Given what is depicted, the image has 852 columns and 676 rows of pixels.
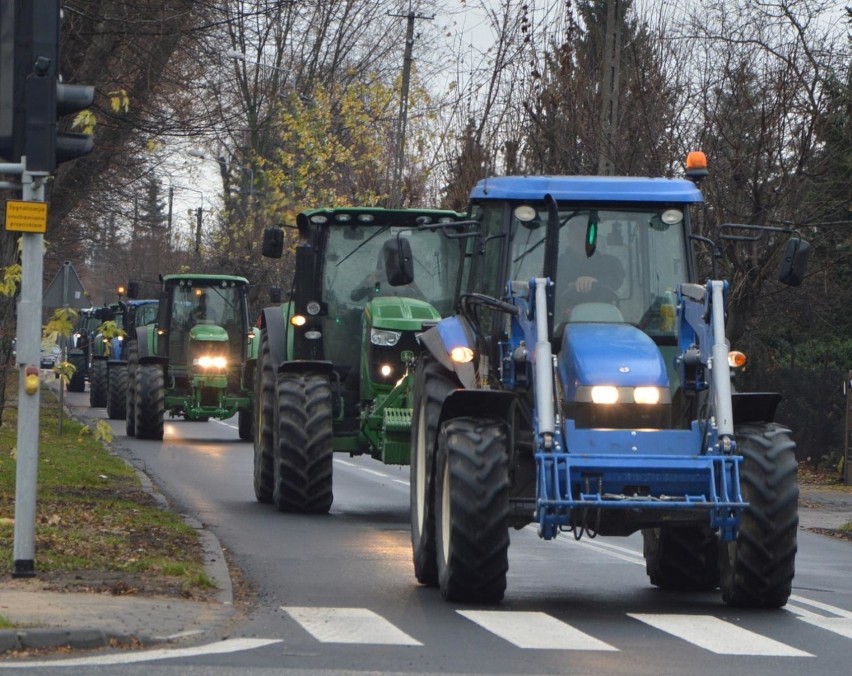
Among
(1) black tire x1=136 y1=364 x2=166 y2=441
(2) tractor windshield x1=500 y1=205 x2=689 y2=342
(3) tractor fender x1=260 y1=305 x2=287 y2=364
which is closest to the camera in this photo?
(2) tractor windshield x1=500 y1=205 x2=689 y2=342

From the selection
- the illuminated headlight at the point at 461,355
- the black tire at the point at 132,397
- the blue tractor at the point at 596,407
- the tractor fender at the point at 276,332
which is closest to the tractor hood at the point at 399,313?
the tractor fender at the point at 276,332

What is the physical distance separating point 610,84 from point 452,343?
45.3ft

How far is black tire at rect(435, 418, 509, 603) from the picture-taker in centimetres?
1138

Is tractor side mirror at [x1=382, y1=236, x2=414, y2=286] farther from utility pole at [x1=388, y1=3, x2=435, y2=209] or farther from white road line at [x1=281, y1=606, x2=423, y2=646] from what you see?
utility pole at [x1=388, y1=3, x2=435, y2=209]

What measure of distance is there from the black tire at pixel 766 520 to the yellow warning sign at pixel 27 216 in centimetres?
461

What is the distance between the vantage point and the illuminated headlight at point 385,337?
62.9 feet

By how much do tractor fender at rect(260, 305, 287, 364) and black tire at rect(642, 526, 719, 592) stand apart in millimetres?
7723

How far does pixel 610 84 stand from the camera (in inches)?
1023

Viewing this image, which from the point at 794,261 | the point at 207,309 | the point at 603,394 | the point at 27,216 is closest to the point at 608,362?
the point at 603,394

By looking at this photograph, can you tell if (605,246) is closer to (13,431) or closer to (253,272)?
(13,431)

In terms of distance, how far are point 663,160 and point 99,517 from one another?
43.9ft

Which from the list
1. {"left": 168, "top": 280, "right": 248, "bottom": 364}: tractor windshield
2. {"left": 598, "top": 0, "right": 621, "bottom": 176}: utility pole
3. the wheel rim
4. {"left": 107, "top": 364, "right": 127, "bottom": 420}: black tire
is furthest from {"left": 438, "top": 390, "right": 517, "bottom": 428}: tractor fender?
{"left": 107, "top": 364, "right": 127, "bottom": 420}: black tire

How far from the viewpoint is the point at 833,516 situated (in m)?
22.2

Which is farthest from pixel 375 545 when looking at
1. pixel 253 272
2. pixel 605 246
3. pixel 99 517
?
pixel 253 272
